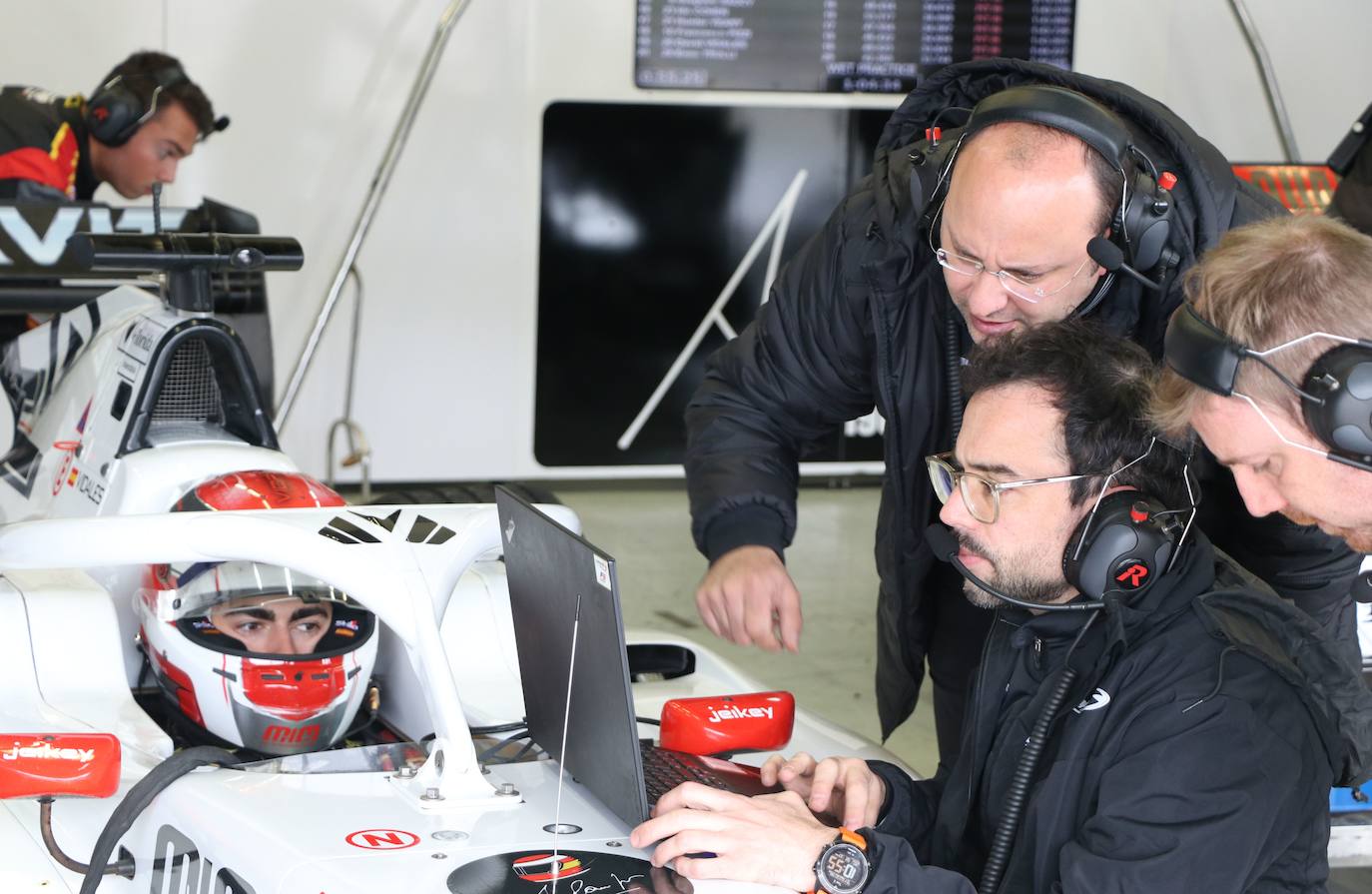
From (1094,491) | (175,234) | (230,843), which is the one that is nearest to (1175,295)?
(1094,491)

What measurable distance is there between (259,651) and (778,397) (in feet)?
2.55

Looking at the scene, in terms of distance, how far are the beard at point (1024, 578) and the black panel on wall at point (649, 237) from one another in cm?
457

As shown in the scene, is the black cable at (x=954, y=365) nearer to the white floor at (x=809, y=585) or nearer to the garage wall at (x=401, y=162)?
the white floor at (x=809, y=585)

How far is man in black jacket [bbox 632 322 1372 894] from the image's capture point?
137 cm

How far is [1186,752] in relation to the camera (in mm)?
1384

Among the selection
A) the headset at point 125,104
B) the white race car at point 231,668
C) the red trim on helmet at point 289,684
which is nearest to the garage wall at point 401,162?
the headset at point 125,104

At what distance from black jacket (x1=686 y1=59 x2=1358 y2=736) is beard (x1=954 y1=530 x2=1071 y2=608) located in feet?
1.20

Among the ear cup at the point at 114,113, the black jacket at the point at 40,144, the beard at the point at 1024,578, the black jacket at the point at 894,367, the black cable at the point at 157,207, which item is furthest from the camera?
the ear cup at the point at 114,113

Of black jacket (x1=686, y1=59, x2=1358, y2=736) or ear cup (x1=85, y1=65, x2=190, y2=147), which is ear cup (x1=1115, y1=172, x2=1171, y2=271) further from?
ear cup (x1=85, y1=65, x2=190, y2=147)

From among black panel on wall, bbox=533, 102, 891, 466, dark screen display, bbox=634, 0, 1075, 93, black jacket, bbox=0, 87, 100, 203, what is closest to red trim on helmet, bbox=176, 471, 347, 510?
black jacket, bbox=0, 87, 100, 203

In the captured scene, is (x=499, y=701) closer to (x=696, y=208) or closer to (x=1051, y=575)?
(x=1051, y=575)

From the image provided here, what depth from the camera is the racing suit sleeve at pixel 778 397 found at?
209 cm

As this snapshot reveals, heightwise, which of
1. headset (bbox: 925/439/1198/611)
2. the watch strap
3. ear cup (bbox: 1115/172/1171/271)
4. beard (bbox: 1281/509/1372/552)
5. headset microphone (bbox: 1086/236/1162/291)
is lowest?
the watch strap

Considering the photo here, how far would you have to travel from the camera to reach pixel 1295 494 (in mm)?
1296
